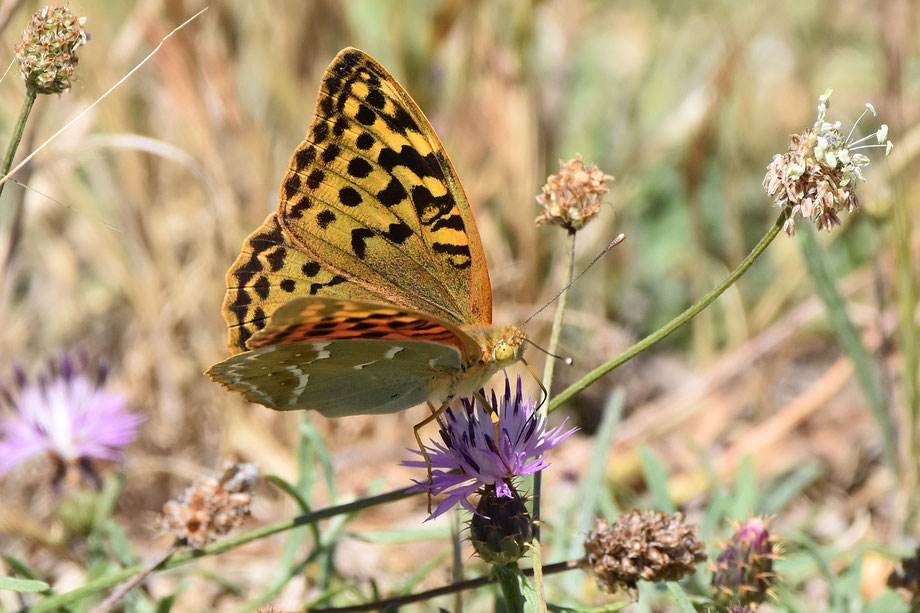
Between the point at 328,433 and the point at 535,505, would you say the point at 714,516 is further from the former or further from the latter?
the point at 328,433

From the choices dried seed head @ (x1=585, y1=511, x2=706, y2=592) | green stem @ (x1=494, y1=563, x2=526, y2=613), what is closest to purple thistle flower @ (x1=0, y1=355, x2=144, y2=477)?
green stem @ (x1=494, y1=563, x2=526, y2=613)

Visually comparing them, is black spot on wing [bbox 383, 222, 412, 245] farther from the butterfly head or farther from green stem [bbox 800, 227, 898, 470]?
green stem [bbox 800, 227, 898, 470]

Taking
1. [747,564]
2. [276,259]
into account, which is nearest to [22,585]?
[276,259]

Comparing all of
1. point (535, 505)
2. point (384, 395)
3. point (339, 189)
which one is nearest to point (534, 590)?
point (535, 505)

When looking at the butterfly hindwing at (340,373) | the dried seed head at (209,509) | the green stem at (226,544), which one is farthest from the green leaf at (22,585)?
the butterfly hindwing at (340,373)

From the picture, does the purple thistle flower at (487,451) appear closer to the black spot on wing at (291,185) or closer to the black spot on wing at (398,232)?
the black spot on wing at (398,232)
